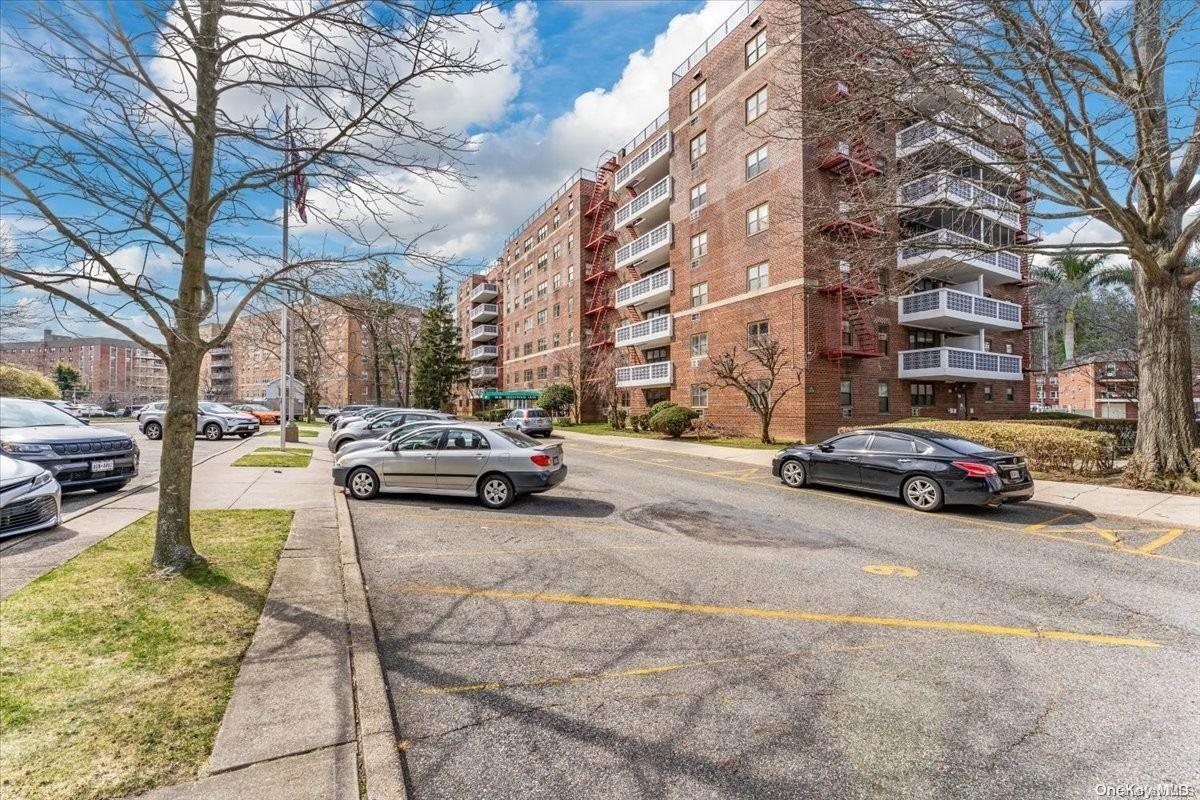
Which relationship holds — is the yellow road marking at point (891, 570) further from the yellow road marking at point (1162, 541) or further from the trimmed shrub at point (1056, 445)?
the trimmed shrub at point (1056, 445)

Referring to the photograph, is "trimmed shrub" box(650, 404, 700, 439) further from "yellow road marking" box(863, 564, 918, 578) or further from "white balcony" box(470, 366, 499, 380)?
"white balcony" box(470, 366, 499, 380)

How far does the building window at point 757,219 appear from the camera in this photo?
25805 millimetres

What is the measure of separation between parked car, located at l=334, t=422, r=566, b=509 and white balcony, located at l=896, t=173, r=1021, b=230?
979cm

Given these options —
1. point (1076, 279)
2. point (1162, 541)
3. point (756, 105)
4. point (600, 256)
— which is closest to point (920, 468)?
point (1162, 541)

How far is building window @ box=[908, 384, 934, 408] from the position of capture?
91.3 ft

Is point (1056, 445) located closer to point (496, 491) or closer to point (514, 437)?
point (514, 437)

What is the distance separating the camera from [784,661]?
3.91 metres

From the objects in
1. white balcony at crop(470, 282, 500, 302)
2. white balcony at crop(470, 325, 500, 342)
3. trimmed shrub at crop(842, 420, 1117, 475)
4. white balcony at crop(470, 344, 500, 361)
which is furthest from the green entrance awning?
trimmed shrub at crop(842, 420, 1117, 475)

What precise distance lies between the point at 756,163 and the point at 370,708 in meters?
28.6

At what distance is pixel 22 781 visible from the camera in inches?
94.1

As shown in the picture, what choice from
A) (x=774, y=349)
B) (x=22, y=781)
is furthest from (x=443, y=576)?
(x=774, y=349)

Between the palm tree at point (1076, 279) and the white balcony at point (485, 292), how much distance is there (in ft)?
178

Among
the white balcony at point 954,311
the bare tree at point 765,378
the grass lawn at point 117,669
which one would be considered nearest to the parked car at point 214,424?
the grass lawn at point 117,669

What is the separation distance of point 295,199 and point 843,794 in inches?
245
